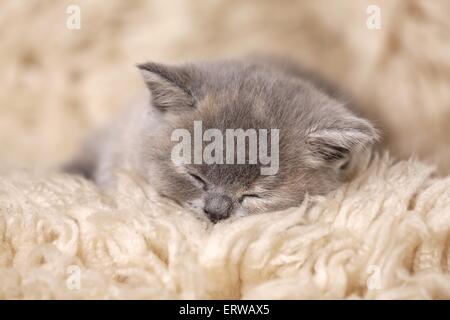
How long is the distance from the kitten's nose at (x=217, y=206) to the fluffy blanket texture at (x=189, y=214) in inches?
1.6

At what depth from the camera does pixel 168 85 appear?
3.32 feet

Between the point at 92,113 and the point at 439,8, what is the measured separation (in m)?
0.98

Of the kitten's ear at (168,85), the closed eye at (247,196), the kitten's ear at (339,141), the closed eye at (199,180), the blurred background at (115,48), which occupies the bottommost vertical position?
the closed eye at (247,196)

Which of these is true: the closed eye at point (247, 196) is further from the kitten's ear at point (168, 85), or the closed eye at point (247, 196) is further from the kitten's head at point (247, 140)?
the kitten's ear at point (168, 85)

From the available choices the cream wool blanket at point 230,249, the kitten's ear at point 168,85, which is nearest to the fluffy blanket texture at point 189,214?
the cream wool blanket at point 230,249

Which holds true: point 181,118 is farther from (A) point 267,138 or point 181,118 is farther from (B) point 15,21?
(B) point 15,21

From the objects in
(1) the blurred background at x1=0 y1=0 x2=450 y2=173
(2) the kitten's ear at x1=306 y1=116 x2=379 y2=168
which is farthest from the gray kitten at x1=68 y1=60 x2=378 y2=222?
(1) the blurred background at x1=0 y1=0 x2=450 y2=173

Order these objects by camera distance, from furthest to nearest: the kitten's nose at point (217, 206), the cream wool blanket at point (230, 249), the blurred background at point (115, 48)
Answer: the blurred background at point (115, 48)
the kitten's nose at point (217, 206)
the cream wool blanket at point (230, 249)

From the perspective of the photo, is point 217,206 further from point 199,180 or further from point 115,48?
point 115,48

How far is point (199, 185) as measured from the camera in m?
1.01

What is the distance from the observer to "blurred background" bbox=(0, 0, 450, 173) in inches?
58.6

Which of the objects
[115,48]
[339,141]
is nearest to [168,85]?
[339,141]

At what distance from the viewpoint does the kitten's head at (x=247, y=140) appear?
98cm
